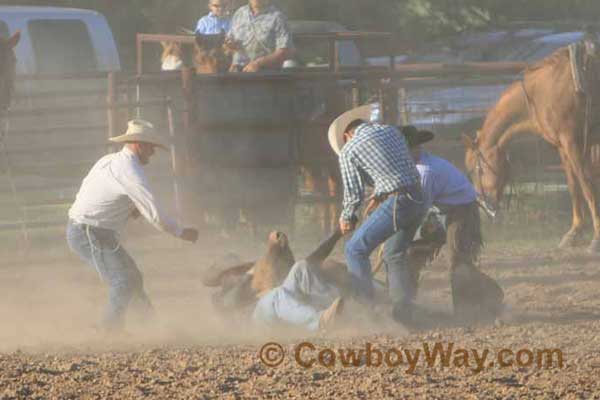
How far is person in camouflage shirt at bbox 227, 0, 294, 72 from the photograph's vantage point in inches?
536

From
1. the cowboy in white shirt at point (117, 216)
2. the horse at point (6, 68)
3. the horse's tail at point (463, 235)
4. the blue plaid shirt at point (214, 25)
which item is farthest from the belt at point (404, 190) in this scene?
the blue plaid shirt at point (214, 25)

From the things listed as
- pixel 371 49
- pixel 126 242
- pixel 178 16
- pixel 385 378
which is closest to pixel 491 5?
pixel 371 49

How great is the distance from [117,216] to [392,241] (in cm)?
175

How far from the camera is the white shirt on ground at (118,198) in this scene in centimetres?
854

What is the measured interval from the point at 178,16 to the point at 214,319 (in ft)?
42.8

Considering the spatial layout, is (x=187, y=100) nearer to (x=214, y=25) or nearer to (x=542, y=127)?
(x=214, y=25)

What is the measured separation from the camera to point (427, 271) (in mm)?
11633

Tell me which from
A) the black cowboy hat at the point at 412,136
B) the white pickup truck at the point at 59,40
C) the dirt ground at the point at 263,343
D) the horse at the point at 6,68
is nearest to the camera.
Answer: the dirt ground at the point at 263,343

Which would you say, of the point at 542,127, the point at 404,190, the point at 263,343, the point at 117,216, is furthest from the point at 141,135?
the point at 542,127

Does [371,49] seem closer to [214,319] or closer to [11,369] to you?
[214,319]

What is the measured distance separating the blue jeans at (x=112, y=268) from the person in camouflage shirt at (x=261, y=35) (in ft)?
16.7

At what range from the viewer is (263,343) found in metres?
8.19

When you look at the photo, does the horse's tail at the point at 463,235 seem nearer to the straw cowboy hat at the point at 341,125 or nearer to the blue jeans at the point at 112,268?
the straw cowboy hat at the point at 341,125

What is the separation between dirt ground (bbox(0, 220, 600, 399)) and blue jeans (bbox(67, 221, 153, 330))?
16 centimetres
